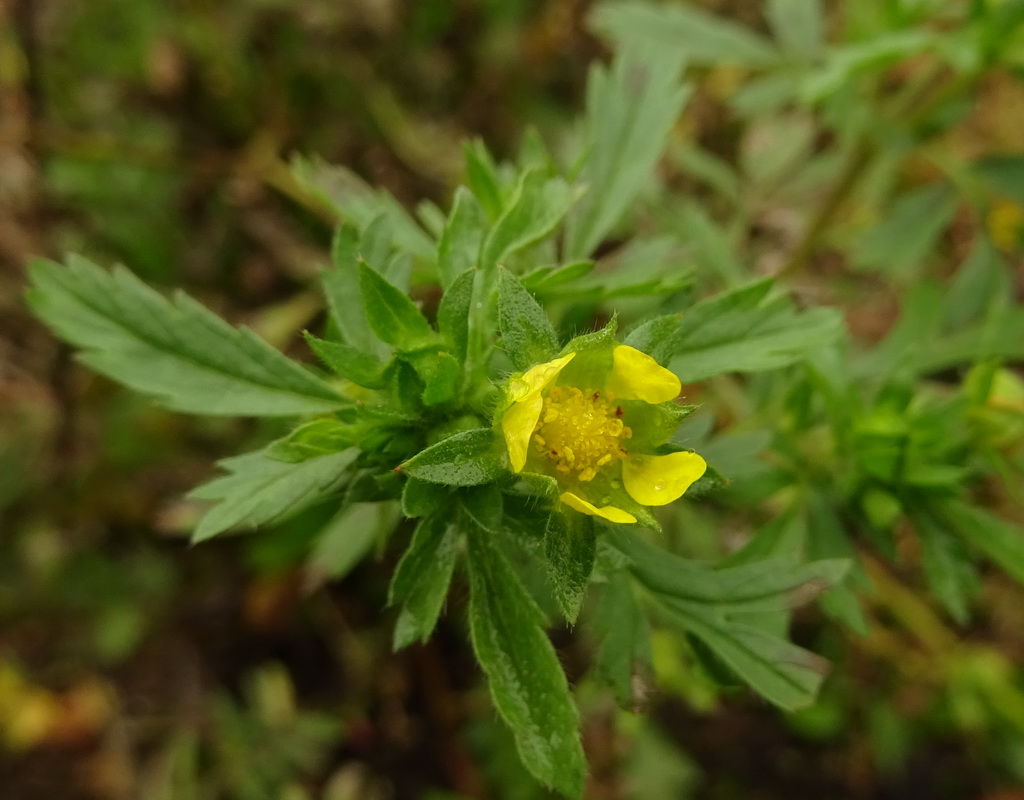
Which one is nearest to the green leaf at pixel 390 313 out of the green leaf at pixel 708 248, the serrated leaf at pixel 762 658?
the serrated leaf at pixel 762 658

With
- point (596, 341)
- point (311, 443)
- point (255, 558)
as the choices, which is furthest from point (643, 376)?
point (255, 558)

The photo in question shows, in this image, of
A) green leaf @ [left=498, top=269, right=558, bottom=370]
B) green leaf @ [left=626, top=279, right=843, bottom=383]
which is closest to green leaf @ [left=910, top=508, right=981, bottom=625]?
green leaf @ [left=626, top=279, right=843, bottom=383]

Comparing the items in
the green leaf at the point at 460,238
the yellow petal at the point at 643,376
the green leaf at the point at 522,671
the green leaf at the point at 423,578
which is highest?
the green leaf at the point at 460,238

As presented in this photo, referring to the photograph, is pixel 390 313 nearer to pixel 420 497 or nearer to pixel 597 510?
pixel 420 497

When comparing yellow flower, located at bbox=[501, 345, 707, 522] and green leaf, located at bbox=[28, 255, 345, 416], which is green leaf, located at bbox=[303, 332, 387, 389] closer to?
green leaf, located at bbox=[28, 255, 345, 416]

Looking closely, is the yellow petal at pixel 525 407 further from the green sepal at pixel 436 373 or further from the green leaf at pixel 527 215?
the green leaf at pixel 527 215

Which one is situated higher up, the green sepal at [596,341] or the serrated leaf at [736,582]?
the green sepal at [596,341]

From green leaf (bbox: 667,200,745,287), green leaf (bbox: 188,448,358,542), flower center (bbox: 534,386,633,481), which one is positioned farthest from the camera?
green leaf (bbox: 667,200,745,287)
